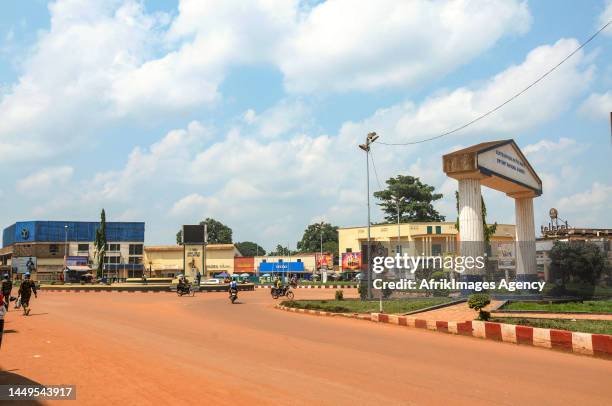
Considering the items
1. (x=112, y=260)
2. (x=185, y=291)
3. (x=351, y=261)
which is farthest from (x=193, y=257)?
(x=112, y=260)

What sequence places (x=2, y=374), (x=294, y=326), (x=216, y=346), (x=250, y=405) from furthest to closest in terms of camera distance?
1. (x=294, y=326)
2. (x=216, y=346)
3. (x=2, y=374)
4. (x=250, y=405)

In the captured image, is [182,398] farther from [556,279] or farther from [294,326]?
[556,279]

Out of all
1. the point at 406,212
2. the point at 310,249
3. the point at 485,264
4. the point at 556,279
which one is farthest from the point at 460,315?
the point at 310,249

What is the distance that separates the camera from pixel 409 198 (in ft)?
301

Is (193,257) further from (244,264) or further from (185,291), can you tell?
(244,264)

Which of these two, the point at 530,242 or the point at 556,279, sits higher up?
the point at 530,242

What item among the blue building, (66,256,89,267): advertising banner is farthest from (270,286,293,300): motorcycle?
(66,256,89,267): advertising banner

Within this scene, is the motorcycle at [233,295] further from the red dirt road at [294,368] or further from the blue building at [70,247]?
the blue building at [70,247]

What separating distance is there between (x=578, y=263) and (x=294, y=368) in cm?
2101

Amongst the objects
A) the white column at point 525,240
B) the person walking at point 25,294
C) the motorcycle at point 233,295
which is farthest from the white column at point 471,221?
the person walking at point 25,294

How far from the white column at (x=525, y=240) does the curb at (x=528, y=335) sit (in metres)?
11.4

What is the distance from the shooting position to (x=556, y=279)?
24.7 meters

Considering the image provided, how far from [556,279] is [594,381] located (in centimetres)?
1802

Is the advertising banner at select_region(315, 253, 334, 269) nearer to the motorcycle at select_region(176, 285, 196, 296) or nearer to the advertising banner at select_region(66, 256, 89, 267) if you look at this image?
the advertising banner at select_region(66, 256, 89, 267)
